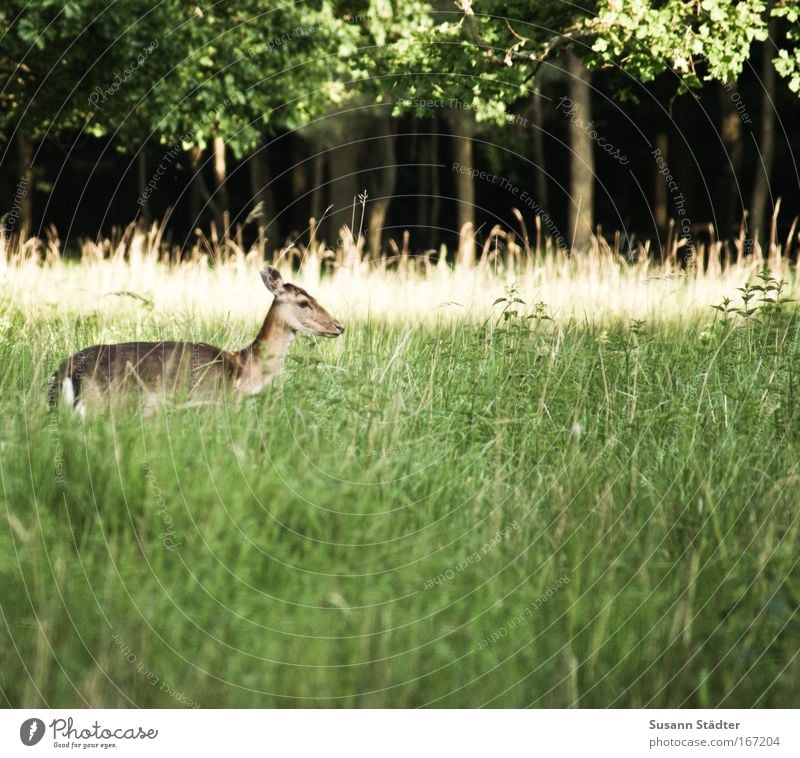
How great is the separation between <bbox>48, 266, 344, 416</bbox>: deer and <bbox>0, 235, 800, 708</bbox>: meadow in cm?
20

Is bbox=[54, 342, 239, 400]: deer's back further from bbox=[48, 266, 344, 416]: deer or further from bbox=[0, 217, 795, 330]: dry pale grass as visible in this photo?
bbox=[0, 217, 795, 330]: dry pale grass

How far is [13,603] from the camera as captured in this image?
338cm

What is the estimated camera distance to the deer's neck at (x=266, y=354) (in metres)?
5.52

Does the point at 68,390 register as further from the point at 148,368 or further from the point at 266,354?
the point at 266,354

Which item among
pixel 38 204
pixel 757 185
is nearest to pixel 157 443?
pixel 757 185

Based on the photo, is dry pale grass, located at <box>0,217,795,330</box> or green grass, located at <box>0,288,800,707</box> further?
dry pale grass, located at <box>0,217,795,330</box>

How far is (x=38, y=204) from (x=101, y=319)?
3189 cm

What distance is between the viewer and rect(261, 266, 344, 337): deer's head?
6.25 meters

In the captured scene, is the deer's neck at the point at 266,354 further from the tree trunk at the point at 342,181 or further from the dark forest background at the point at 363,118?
the tree trunk at the point at 342,181

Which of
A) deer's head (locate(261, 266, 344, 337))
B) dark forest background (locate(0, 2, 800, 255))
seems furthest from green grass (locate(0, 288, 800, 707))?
dark forest background (locate(0, 2, 800, 255))

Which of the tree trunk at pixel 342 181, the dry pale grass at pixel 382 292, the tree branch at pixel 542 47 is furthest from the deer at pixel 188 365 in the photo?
the tree trunk at pixel 342 181

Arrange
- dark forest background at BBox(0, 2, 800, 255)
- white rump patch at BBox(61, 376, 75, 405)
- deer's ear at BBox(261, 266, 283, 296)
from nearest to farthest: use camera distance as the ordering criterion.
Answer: white rump patch at BBox(61, 376, 75, 405)
deer's ear at BBox(261, 266, 283, 296)
dark forest background at BBox(0, 2, 800, 255)

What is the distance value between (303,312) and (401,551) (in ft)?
9.28

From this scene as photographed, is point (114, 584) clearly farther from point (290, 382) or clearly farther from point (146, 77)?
point (146, 77)
